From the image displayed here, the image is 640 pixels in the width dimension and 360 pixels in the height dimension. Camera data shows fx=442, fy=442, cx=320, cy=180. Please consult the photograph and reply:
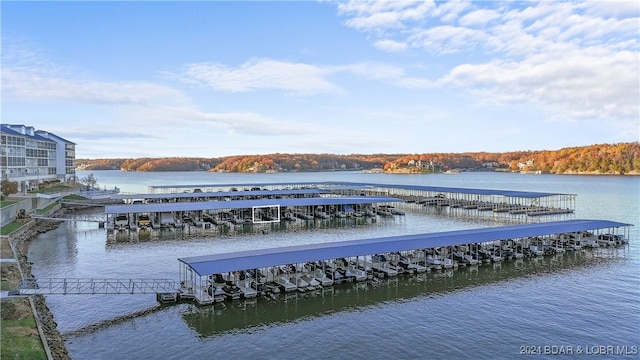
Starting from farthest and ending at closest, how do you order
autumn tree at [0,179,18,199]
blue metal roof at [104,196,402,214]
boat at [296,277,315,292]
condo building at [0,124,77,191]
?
condo building at [0,124,77,191] < autumn tree at [0,179,18,199] < blue metal roof at [104,196,402,214] < boat at [296,277,315,292]

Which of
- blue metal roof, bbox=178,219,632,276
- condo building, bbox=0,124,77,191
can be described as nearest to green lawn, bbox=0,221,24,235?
condo building, bbox=0,124,77,191

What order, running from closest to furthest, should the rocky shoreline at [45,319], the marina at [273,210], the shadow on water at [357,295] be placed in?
1. the rocky shoreline at [45,319]
2. the shadow on water at [357,295]
3. the marina at [273,210]

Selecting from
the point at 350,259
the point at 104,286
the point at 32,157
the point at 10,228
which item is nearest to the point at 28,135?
the point at 32,157

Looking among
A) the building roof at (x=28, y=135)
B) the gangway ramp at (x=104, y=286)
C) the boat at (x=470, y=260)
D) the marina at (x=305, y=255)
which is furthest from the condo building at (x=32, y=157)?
the boat at (x=470, y=260)

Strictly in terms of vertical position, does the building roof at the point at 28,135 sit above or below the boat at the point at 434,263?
above

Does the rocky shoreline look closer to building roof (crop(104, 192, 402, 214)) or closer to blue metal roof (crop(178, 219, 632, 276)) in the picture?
blue metal roof (crop(178, 219, 632, 276))

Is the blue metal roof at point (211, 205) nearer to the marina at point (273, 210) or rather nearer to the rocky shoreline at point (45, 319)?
the marina at point (273, 210)
